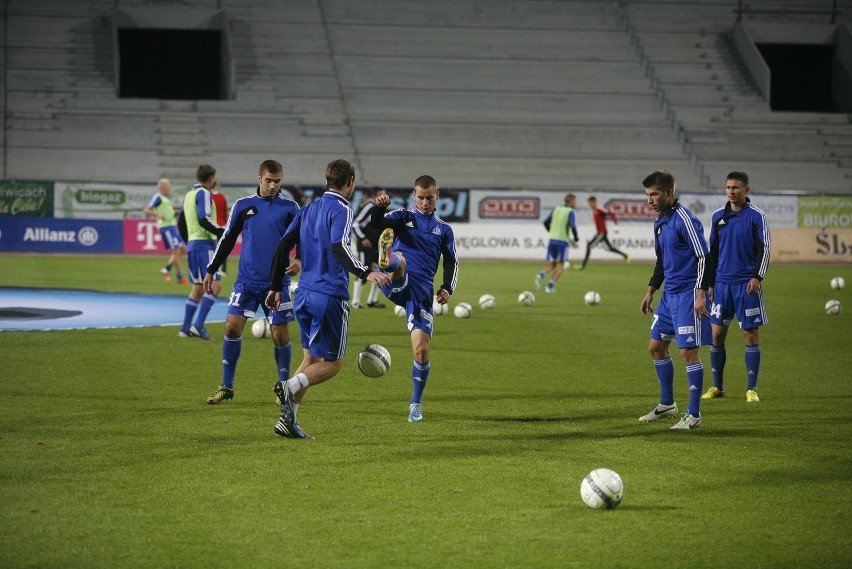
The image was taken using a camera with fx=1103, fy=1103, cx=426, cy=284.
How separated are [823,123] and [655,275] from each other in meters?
39.8

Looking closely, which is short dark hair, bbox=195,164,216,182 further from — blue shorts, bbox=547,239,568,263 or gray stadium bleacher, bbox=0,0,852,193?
gray stadium bleacher, bbox=0,0,852,193

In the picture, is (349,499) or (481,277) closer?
(349,499)

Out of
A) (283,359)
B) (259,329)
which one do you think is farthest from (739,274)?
(259,329)

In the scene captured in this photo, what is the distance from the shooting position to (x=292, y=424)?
8711mm

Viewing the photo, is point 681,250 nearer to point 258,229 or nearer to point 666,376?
point 666,376

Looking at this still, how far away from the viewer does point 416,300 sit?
990cm

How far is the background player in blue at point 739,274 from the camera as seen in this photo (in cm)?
1133

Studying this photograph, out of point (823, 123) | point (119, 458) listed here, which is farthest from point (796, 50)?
point (119, 458)

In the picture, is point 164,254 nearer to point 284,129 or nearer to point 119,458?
point 284,129

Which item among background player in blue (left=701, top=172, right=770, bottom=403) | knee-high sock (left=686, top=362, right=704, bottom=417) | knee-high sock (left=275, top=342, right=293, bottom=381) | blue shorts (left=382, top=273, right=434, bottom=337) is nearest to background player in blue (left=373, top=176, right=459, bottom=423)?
blue shorts (left=382, top=273, right=434, bottom=337)

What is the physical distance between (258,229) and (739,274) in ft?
16.4

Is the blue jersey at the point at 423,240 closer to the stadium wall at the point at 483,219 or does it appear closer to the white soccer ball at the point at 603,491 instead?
the white soccer ball at the point at 603,491

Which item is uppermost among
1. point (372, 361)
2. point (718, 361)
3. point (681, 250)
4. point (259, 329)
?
point (681, 250)

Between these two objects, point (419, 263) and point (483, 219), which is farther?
point (483, 219)
